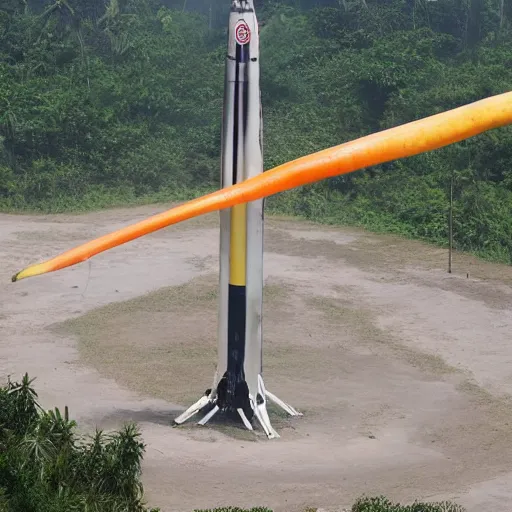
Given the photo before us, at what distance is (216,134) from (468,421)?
A: 1916 cm

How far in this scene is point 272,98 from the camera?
35.2 m

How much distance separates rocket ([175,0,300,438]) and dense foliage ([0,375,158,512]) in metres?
2.79

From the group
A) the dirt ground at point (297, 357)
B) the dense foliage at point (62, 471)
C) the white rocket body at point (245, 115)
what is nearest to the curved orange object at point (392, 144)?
the dense foliage at point (62, 471)

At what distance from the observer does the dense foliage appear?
33.6ft

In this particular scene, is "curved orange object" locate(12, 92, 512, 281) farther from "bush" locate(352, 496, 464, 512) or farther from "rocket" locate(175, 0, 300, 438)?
"rocket" locate(175, 0, 300, 438)

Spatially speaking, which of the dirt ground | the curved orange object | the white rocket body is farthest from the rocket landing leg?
the curved orange object

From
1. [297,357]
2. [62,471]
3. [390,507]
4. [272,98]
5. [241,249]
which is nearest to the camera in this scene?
[62,471]

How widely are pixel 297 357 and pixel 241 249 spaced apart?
15.2ft

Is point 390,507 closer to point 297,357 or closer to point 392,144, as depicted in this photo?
point 392,144

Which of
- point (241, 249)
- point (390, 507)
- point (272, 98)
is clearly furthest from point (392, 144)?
point (272, 98)

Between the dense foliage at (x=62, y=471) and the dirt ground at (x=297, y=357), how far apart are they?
125cm

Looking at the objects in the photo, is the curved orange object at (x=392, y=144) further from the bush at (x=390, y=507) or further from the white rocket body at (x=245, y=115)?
the white rocket body at (x=245, y=115)

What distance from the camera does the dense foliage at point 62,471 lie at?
10.2 metres

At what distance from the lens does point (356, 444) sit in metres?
14.3
